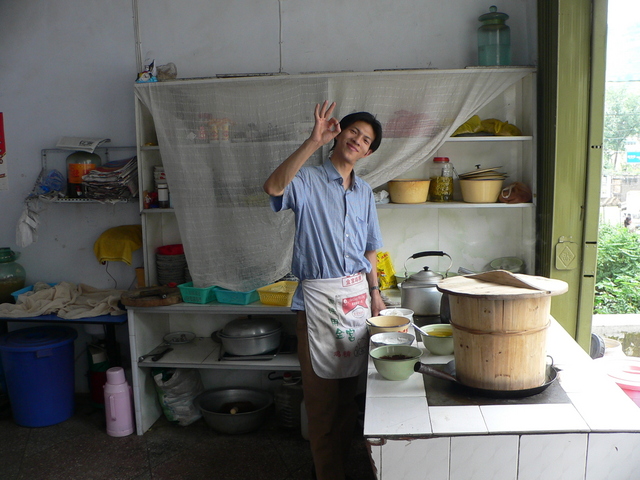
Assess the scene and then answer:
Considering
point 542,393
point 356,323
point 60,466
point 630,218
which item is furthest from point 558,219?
point 60,466

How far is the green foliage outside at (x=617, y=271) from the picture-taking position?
119 inches

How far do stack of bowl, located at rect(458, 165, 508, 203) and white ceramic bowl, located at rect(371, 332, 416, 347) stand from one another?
1.37m

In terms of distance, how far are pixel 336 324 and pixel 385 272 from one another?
105 centimetres

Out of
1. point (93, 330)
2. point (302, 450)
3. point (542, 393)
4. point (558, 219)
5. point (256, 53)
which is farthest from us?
point (93, 330)

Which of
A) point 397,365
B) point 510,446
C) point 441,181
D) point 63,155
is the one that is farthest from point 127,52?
point 510,446

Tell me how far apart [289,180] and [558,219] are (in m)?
1.56

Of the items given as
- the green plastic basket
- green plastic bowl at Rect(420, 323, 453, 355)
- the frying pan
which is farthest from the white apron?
the green plastic basket

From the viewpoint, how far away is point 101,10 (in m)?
3.53

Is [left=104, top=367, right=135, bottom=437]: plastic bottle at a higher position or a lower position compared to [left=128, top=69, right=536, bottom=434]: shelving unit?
lower

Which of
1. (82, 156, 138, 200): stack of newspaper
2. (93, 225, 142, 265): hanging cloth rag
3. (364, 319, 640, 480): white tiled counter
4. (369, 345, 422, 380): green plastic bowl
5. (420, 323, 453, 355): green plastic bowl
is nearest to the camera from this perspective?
(364, 319, 640, 480): white tiled counter

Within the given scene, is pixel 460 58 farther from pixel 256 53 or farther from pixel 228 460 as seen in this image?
pixel 228 460

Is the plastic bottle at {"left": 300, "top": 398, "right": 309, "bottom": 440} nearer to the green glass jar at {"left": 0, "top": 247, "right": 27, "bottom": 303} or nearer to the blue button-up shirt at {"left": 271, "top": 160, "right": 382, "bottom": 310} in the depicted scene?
the blue button-up shirt at {"left": 271, "top": 160, "right": 382, "bottom": 310}

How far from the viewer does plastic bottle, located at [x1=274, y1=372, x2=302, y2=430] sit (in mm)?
3268

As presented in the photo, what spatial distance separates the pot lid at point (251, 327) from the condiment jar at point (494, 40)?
1903 millimetres
